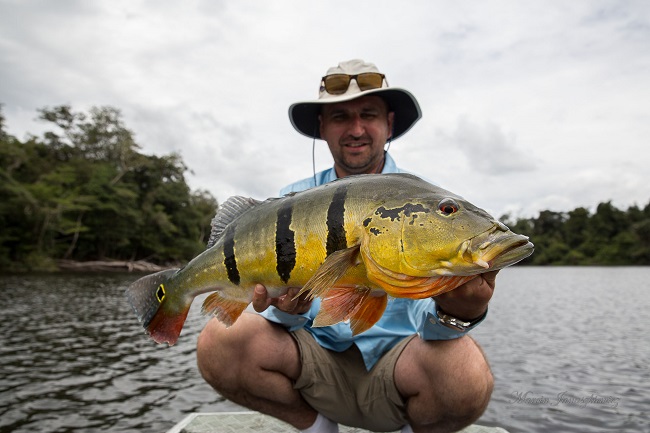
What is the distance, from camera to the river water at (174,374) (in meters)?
6.55

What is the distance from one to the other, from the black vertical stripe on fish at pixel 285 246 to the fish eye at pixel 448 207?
701 millimetres

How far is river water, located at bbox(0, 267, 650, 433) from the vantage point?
6551mm

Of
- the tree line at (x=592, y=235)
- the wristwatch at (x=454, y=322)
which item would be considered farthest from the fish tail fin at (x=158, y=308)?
the tree line at (x=592, y=235)

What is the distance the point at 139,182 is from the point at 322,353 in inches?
2109

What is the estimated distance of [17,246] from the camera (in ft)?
125

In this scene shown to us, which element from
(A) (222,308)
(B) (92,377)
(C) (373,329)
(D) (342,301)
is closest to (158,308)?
(A) (222,308)

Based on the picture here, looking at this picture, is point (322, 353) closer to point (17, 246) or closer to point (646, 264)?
point (17, 246)

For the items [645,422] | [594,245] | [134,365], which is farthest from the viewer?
[594,245]

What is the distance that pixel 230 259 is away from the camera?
2.55 m

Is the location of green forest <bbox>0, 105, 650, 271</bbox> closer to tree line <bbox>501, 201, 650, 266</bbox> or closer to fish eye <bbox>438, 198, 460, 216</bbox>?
fish eye <bbox>438, 198, 460, 216</bbox>

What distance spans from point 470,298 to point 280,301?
101 centimetres

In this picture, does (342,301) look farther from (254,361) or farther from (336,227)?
(254,361)

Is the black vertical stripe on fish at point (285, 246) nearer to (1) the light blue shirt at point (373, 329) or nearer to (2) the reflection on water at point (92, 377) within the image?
(1) the light blue shirt at point (373, 329)

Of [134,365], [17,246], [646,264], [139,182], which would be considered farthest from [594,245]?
[134,365]
